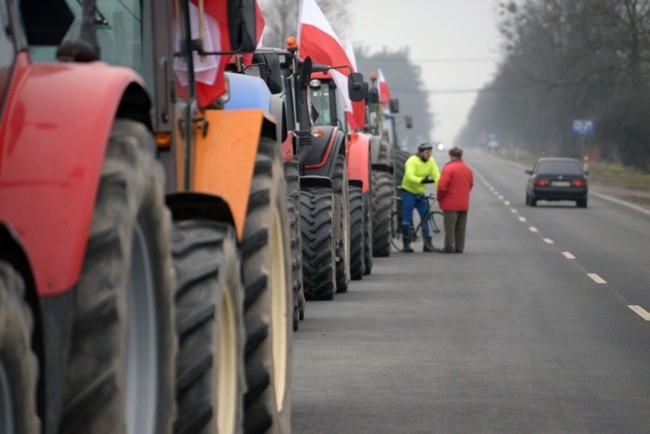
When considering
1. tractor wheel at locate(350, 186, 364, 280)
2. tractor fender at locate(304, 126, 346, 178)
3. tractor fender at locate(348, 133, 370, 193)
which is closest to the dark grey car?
tractor fender at locate(348, 133, 370, 193)

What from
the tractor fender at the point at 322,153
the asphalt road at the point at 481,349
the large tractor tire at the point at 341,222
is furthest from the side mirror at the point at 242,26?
the tractor fender at the point at 322,153

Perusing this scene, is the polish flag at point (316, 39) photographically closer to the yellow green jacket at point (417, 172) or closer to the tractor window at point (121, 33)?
the yellow green jacket at point (417, 172)

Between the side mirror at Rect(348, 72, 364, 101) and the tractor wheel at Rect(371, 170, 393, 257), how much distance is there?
17.9ft

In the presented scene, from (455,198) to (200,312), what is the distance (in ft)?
74.1

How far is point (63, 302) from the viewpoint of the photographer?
4082 mm

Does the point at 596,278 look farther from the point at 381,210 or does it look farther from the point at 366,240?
the point at 381,210

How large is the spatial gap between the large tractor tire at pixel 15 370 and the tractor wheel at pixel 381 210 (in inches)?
814

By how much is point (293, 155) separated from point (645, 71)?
62.4m

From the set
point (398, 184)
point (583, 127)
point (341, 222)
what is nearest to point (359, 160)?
point (341, 222)

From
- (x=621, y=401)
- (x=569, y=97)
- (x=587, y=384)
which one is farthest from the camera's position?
(x=569, y=97)

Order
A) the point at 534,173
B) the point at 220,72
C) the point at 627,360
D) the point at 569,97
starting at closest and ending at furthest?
1. the point at 220,72
2. the point at 627,360
3. the point at 534,173
4. the point at 569,97

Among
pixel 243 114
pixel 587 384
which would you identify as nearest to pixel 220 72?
pixel 243 114

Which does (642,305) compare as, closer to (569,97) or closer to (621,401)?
(621,401)

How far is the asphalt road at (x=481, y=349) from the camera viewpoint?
9102 mm
